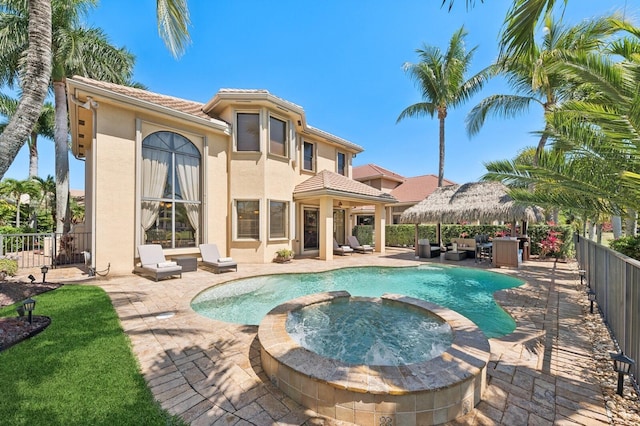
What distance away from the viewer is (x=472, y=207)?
15.7 meters

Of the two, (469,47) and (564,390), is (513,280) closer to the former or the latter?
(564,390)

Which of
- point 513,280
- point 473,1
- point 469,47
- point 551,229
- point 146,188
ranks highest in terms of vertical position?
point 469,47

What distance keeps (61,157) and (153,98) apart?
910cm

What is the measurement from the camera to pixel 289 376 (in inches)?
138

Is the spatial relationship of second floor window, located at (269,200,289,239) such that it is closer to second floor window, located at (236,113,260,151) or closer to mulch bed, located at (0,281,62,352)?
second floor window, located at (236,113,260,151)

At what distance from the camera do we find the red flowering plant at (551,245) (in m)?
15.4

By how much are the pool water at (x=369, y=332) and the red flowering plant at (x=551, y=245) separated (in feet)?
47.4

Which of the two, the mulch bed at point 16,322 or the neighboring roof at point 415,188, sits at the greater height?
the neighboring roof at point 415,188

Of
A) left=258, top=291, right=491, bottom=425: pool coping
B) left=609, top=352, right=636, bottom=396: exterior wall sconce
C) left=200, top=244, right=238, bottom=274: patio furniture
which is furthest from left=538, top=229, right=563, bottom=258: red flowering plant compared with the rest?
left=200, top=244, right=238, bottom=274: patio furniture

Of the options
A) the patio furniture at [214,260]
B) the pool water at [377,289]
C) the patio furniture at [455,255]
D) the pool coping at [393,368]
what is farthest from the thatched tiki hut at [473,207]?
the pool coping at [393,368]

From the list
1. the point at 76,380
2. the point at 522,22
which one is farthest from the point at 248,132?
the point at 522,22

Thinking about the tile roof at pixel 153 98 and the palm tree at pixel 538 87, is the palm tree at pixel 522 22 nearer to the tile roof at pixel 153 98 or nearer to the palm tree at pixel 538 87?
the palm tree at pixel 538 87

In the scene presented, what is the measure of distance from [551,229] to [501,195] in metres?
3.90

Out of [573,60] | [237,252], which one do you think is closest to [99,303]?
[237,252]
